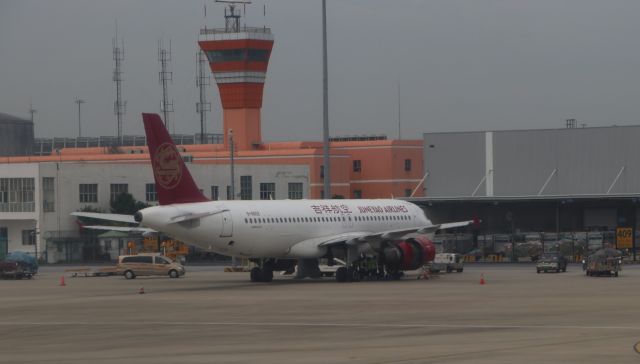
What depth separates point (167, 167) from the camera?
2216 inches

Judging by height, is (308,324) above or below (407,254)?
below

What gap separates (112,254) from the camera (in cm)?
10394

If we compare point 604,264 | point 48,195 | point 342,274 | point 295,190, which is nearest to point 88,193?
point 48,195

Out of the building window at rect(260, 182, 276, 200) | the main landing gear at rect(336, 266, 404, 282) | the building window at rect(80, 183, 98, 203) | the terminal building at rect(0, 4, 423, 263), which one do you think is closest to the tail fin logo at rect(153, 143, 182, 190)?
the main landing gear at rect(336, 266, 404, 282)

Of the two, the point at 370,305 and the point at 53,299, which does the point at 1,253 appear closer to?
the point at 53,299

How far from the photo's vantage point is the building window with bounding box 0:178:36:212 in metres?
104

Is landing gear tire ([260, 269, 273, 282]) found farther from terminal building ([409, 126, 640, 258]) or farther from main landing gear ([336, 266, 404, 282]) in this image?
terminal building ([409, 126, 640, 258])

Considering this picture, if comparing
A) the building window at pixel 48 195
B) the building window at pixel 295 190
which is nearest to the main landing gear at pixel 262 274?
the building window at pixel 48 195

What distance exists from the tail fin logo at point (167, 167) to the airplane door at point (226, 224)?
3013 millimetres

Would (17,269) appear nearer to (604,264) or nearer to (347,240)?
(347,240)

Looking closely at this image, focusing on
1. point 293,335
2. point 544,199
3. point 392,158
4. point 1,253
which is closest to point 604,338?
point 293,335

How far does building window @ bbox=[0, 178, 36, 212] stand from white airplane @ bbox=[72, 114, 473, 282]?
144 feet

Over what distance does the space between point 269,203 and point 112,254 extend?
149 ft

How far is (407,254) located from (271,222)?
295 inches
